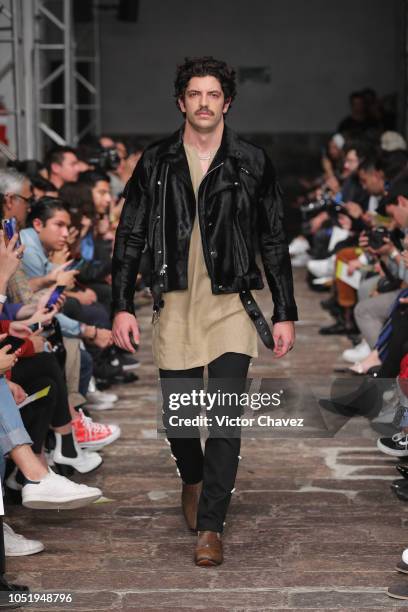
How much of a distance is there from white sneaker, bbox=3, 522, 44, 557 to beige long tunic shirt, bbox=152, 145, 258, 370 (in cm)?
67

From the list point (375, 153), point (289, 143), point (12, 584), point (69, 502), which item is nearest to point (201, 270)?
point (69, 502)

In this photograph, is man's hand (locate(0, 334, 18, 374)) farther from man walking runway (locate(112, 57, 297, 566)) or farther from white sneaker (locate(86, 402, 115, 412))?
white sneaker (locate(86, 402, 115, 412))

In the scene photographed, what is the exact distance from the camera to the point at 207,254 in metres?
3.38

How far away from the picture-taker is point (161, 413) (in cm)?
366

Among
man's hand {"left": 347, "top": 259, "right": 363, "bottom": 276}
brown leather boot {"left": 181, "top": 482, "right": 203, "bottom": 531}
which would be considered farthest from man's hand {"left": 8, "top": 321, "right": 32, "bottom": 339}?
man's hand {"left": 347, "top": 259, "right": 363, "bottom": 276}

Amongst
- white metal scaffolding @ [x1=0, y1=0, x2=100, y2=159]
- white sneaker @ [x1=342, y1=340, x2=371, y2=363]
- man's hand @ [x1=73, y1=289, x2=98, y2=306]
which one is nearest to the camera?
man's hand @ [x1=73, y1=289, x2=98, y2=306]

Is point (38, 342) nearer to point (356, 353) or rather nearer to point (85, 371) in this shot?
point (85, 371)

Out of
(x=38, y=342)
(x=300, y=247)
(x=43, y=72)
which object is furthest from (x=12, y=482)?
(x=43, y=72)

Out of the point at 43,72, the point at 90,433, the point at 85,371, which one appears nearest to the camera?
the point at 90,433

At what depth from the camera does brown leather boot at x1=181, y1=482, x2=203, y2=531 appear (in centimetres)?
365

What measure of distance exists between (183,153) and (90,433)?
5.09ft

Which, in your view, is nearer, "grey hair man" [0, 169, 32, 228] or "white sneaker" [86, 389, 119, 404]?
"grey hair man" [0, 169, 32, 228]

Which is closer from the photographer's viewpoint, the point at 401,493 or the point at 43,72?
the point at 401,493

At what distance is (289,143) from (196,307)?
1104cm
